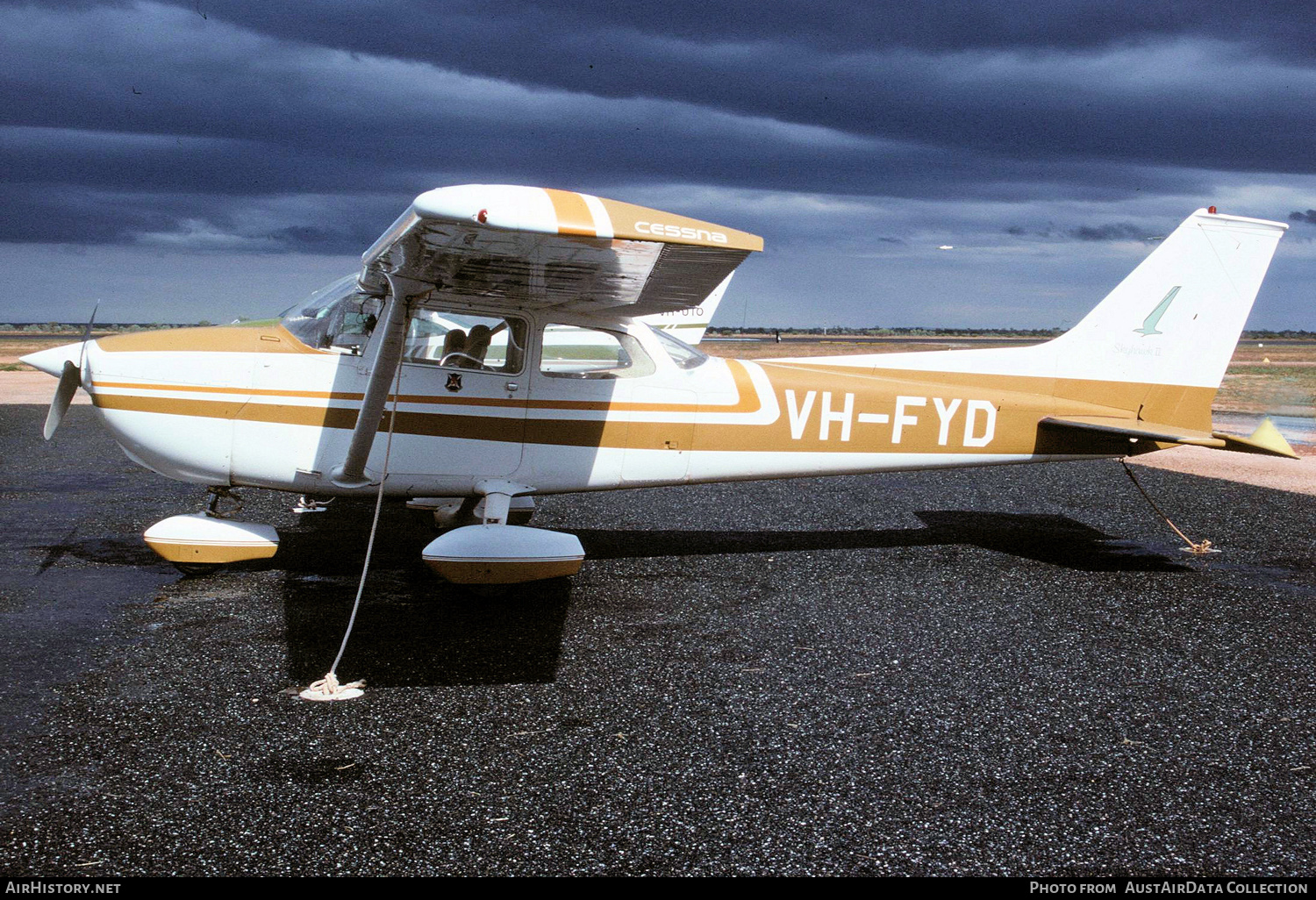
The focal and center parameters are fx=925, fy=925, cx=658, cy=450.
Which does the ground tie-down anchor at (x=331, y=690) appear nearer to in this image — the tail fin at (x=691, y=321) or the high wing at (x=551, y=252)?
the high wing at (x=551, y=252)

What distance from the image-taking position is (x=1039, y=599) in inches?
261

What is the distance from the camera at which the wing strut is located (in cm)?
573

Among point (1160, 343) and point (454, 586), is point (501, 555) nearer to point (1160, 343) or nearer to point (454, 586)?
point (454, 586)

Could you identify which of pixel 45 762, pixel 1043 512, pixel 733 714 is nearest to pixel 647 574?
pixel 733 714

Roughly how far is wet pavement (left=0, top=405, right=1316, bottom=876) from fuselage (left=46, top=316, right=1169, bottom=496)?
2.76 ft

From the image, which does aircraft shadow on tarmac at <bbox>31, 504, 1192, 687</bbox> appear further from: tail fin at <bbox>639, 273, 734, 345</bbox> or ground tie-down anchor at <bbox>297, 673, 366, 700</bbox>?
tail fin at <bbox>639, 273, 734, 345</bbox>

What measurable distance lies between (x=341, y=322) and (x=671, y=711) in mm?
3745

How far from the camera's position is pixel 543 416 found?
672 cm

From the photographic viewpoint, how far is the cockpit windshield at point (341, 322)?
21.3 feet

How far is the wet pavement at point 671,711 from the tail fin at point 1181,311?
1636mm

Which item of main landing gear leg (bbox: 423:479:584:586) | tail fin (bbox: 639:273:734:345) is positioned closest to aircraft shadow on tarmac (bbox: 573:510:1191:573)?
main landing gear leg (bbox: 423:479:584:586)

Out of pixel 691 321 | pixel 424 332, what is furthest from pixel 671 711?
pixel 691 321

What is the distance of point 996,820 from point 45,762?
3851 millimetres
